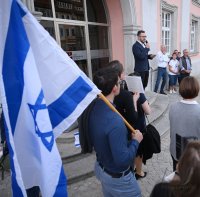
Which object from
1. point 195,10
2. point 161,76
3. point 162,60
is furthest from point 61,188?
point 195,10

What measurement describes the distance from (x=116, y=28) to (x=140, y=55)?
1.80 meters

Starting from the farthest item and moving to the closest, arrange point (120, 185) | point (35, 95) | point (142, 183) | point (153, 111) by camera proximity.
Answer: point (153, 111), point (142, 183), point (120, 185), point (35, 95)

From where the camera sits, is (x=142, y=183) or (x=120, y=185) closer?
(x=120, y=185)

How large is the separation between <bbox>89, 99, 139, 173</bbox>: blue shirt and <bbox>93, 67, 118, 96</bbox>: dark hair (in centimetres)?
9

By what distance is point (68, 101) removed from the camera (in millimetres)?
1631

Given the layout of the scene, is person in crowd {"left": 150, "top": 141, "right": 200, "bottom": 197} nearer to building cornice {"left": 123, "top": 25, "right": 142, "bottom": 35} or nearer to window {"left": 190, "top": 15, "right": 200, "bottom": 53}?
building cornice {"left": 123, "top": 25, "right": 142, "bottom": 35}

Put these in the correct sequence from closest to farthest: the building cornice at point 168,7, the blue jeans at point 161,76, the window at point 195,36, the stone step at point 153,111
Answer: the stone step at point 153,111 → the blue jeans at point 161,76 → the building cornice at point 168,7 → the window at point 195,36

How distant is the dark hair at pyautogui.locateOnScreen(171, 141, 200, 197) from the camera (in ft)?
3.08

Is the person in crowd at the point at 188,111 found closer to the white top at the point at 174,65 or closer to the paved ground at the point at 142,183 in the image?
the paved ground at the point at 142,183

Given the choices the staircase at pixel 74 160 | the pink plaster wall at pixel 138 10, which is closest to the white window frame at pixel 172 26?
the pink plaster wall at pixel 138 10

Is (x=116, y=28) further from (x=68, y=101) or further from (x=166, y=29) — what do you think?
(x=68, y=101)

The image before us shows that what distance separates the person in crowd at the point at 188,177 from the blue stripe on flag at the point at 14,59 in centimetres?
105

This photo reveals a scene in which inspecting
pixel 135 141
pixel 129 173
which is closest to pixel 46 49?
pixel 135 141

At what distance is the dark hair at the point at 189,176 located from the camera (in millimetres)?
938
